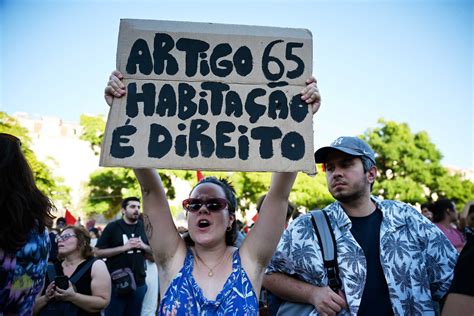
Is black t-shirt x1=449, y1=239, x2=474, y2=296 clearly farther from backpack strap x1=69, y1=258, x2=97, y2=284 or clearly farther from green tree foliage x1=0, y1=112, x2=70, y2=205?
green tree foliage x1=0, y1=112, x2=70, y2=205

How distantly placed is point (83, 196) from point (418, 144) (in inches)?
1213

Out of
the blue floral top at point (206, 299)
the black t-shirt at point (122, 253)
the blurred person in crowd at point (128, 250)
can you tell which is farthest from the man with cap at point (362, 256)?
the black t-shirt at point (122, 253)

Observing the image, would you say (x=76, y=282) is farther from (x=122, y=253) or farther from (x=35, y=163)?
(x=35, y=163)

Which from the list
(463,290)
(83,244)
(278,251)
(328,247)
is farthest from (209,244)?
(83,244)

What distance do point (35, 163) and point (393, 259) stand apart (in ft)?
77.0

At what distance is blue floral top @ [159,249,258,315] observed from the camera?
88.0 inches

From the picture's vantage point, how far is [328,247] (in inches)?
104

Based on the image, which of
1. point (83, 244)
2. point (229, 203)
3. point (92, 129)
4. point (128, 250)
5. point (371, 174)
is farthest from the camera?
point (92, 129)

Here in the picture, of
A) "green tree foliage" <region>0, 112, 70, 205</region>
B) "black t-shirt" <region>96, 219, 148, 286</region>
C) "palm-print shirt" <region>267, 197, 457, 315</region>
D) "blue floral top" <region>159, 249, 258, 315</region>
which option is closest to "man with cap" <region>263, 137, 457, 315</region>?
"palm-print shirt" <region>267, 197, 457, 315</region>

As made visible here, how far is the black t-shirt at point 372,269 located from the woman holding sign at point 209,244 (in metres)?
0.56

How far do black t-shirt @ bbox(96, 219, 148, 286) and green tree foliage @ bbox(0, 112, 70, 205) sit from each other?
13.4 metres

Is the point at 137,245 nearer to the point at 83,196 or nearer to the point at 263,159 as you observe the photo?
the point at 263,159

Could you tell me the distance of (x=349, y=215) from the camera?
2.87 metres

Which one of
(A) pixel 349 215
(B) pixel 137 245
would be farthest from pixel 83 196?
(A) pixel 349 215
